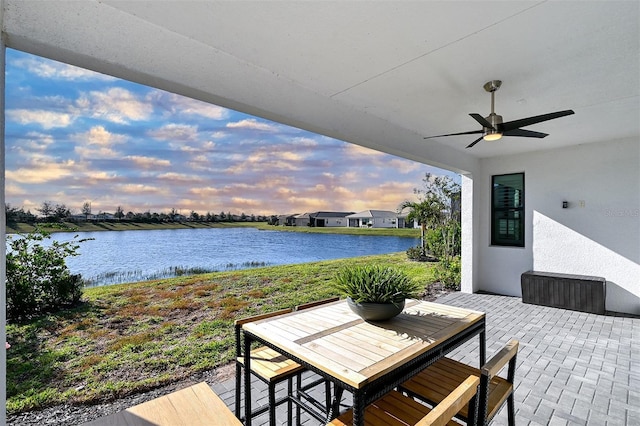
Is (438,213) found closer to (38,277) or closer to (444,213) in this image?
(444,213)

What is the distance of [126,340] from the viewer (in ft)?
10.9

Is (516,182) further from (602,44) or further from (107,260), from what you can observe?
(107,260)

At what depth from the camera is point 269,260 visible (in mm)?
6324

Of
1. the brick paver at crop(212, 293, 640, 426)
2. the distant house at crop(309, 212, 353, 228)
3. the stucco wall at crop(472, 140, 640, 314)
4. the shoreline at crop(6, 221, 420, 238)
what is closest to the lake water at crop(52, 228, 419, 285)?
the shoreline at crop(6, 221, 420, 238)

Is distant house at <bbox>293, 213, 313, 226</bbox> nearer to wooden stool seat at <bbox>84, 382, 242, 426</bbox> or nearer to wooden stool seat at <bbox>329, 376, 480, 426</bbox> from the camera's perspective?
wooden stool seat at <bbox>329, 376, 480, 426</bbox>

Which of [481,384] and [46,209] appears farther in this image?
[46,209]

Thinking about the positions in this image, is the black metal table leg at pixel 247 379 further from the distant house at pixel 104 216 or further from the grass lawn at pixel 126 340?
the distant house at pixel 104 216

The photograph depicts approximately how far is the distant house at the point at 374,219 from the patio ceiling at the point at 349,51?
273 inches

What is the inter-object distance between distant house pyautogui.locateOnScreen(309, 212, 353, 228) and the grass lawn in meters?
3.34

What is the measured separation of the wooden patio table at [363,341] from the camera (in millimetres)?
1240

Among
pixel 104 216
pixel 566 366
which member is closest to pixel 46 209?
pixel 104 216

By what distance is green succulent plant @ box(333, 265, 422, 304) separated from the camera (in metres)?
1.74

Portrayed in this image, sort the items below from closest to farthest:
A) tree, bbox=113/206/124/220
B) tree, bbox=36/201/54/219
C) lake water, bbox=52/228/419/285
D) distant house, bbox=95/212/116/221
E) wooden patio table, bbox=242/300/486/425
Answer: wooden patio table, bbox=242/300/486/425 → tree, bbox=36/201/54/219 → lake water, bbox=52/228/419/285 → distant house, bbox=95/212/116/221 → tree, bbox=113/206/124/220

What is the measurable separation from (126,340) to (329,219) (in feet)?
21.1
